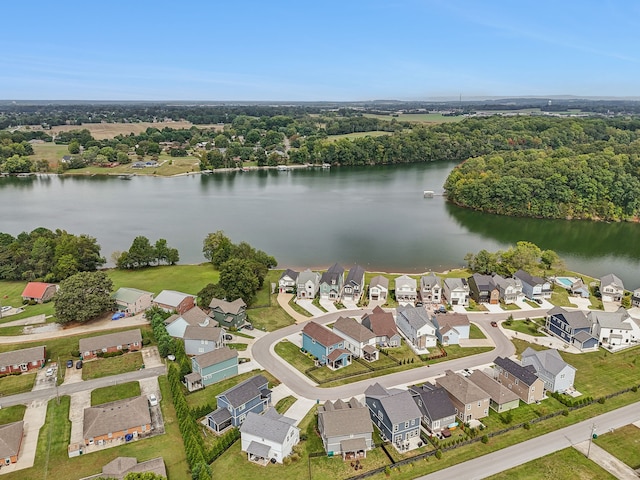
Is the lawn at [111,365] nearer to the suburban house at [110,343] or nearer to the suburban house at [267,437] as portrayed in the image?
the suburban house at [110,343]

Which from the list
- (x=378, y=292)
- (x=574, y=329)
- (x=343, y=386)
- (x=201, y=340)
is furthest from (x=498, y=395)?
(x=201, y=340)

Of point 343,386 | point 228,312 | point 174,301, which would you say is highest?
point 228,312

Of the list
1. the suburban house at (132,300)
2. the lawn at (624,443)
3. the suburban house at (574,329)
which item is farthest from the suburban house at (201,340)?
the suburban house at (574,329)

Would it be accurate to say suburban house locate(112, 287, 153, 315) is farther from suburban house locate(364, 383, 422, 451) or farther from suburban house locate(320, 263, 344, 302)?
suburban house locate(364, 383, 422, 451)

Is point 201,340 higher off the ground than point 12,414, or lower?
higher

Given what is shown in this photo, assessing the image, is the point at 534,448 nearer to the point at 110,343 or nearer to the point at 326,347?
the point at 326,347

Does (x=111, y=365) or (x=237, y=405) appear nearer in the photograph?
(x=237, y=405)

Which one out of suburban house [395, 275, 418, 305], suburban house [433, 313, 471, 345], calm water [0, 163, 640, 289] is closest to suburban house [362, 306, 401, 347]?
suburban house [433, 313, 471, 345]
